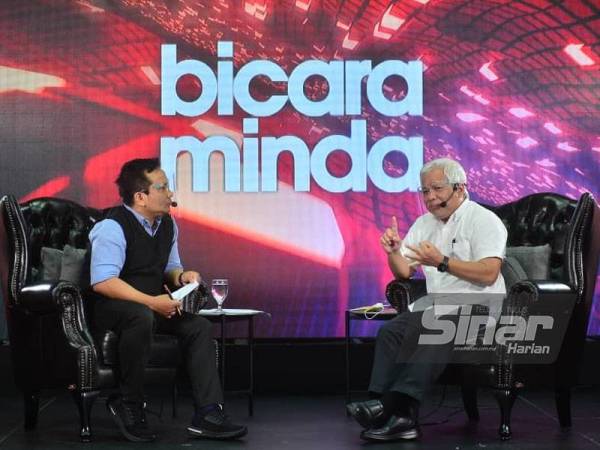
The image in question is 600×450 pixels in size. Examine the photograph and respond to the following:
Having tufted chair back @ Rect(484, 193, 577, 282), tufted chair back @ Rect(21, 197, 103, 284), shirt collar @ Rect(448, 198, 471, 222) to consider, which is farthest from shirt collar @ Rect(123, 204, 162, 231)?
tufted chair back @ Rect(484, 193, 577, 282)

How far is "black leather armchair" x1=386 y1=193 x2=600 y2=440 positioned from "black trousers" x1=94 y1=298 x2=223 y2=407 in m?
0.99

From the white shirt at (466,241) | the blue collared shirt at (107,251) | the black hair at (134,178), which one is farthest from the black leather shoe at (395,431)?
the black hair at (134,178)

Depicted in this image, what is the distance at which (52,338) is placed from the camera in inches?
187

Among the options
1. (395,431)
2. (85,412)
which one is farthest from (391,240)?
(85,412)

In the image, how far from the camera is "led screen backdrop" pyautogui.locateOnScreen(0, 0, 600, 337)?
20.9 feet

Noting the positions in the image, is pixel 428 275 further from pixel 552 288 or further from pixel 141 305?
pixel 141 305

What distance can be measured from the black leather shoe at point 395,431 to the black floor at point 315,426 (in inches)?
1.5

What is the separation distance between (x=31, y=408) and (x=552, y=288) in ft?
8.35

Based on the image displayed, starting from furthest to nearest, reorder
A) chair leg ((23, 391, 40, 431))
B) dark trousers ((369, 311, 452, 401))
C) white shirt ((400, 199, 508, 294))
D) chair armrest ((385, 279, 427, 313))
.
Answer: chair armrest ((385, 279, 427, 313)) → chair leg ((23, 391, 40, 431)) → white shirt ((400, 199, 508, 294)) → dark trousers ((369, 311, 452, 401))

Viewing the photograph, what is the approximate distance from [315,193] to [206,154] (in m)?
0.73

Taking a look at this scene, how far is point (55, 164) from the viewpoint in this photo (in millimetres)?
6363

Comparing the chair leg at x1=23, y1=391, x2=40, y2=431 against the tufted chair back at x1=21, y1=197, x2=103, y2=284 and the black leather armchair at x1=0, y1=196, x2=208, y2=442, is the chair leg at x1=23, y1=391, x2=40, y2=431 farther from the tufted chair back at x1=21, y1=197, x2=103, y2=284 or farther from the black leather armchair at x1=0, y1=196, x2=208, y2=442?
the tufted chair back at x1=21, y1=197, x2=103, y2=284

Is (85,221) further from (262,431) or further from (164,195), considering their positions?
(262,431)

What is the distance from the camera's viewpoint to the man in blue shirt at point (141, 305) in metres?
4.53
